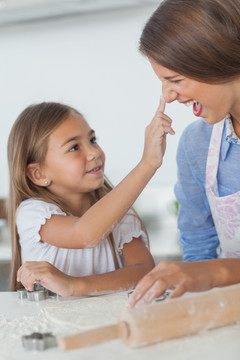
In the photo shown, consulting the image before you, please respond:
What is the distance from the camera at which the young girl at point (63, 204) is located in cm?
161

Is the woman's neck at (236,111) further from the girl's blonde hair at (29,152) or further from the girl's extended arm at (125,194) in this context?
the girl's blonde hair at (29,152)

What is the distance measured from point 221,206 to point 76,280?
0.54m

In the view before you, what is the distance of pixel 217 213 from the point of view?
174cm

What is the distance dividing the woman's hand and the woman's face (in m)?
0.42

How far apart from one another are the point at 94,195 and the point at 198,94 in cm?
63

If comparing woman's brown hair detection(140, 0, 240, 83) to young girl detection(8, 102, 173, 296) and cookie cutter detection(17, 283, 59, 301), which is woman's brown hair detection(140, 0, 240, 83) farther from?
cookie cutter detection(17, 283, 59, 301)

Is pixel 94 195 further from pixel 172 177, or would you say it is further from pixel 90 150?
pixel 172 177

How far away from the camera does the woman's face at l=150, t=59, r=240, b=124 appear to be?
1.37 m

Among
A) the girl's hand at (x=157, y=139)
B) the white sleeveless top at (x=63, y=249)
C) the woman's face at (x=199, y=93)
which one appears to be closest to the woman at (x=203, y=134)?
the woman's face at (x=199, y=93)

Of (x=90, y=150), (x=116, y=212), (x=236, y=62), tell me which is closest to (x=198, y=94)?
(x=236, y=62)

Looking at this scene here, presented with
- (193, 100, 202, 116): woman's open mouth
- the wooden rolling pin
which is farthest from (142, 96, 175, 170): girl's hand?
the wooden rolling pin

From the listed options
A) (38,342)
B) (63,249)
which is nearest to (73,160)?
(63,249)

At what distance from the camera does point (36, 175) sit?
1811 millimetres

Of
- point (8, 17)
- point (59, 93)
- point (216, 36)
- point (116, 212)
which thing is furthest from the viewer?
point (59, 93)
